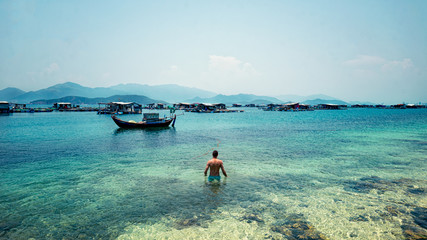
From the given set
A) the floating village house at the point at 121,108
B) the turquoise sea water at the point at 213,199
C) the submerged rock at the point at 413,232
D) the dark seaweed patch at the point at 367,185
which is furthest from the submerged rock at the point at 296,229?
the floating village house at the point at 121,108

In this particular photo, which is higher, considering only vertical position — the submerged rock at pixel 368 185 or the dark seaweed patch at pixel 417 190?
the dark seaweed patch at pixel 417 190

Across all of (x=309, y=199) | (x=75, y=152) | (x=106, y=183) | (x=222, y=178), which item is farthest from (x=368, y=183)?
(x=75, y=152)

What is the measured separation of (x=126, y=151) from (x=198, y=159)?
8.50m

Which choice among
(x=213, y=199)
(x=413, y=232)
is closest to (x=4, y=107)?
(x=213, y=199)

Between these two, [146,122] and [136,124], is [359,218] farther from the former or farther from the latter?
[136,124]

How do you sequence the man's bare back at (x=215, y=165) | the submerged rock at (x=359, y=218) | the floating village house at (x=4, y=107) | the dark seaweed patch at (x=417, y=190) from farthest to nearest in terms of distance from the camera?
the floating village house at (x=4, y=107), the man's bare back at (x=215, y=165), the dark seaweed patch at (x=417, y=190), the submerged rock at (x=359, y=218)

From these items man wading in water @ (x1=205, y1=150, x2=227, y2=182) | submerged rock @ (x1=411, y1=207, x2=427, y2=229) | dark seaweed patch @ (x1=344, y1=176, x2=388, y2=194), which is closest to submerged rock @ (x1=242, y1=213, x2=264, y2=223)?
man wading in water @ (x1=205, y1=150, x2=227, y2=182)

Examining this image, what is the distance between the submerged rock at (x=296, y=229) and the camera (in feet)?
22.9

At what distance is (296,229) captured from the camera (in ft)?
24.2

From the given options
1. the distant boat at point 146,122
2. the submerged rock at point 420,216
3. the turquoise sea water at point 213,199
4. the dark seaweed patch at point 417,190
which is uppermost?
the distant boat at point 146,122

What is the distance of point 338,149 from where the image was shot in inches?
901

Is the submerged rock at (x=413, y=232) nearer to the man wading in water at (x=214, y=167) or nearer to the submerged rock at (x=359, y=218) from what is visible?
the submerged rock at (x=359, y=218)

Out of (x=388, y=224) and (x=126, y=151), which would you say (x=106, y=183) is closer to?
(x=126, y=151)

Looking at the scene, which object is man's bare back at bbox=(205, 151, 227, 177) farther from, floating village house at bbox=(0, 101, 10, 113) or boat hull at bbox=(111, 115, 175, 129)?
floating village house at bbox=(0, 101, 10, 113)
